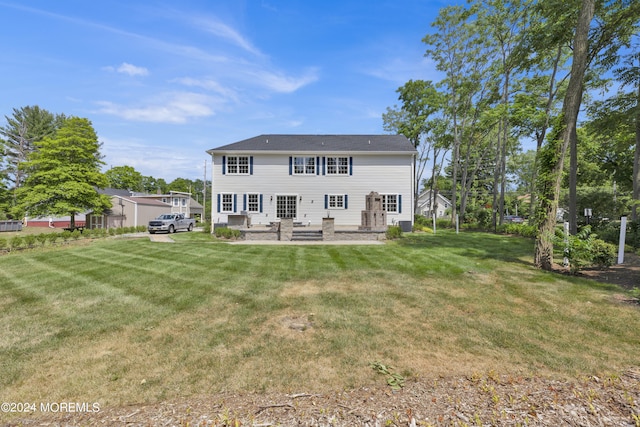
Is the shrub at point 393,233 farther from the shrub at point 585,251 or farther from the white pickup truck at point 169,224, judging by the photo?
the white pickup truck at point 169,224

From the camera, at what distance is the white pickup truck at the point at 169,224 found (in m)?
19.8

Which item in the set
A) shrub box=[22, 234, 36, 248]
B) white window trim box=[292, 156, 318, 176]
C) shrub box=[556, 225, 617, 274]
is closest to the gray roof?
white window trim box=[292, 156, 318, 176]

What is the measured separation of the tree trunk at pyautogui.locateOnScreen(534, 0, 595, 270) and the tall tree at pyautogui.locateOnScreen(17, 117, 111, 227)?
1119 inches

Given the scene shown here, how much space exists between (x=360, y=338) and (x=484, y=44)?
88.4 feet

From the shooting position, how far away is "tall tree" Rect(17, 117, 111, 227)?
794 inches

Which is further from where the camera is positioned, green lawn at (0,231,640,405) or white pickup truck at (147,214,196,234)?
white pickup truck at (147,214,196,234)

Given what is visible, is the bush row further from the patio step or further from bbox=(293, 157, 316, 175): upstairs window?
bbox=(293, 157, 316, 175): upstairs window

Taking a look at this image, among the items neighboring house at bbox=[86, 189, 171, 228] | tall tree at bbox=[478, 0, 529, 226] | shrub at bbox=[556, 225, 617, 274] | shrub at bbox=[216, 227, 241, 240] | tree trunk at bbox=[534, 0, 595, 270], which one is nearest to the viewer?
shrub at bbox=[556, 225, 617, 274]

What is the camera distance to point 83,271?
753 centimetres

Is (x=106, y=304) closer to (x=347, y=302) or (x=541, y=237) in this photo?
(x=347, y=302)
